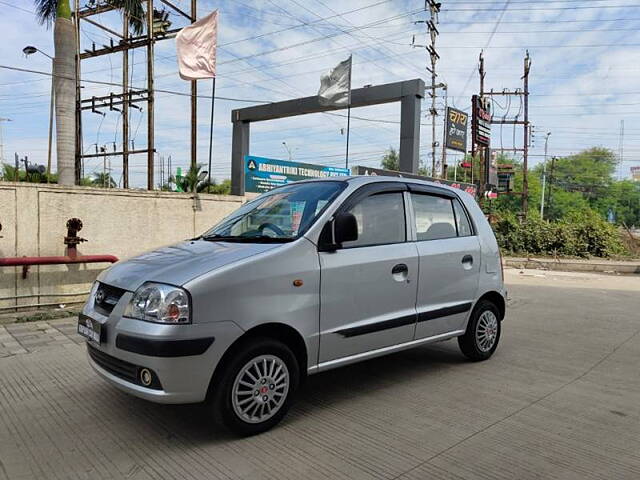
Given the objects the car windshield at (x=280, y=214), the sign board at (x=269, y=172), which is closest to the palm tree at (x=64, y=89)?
the sign board at (x=269, y=172)

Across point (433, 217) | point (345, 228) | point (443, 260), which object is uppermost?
point (433, 217)

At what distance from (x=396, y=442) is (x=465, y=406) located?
2.98 ft

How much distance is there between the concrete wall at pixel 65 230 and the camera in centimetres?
725

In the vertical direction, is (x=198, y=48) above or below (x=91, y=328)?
above

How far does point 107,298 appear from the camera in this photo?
A: 3.43m

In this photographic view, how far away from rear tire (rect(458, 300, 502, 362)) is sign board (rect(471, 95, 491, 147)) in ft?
64.9

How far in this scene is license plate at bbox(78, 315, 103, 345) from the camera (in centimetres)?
334

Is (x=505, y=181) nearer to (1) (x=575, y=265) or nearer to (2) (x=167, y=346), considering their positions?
(1) (x=575, y=265)

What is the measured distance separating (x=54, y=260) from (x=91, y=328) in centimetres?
449

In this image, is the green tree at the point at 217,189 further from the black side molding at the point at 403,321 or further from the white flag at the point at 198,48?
the black side molding at the point at 403,321

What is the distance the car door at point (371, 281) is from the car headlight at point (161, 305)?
1.02m

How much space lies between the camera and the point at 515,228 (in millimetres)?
20797

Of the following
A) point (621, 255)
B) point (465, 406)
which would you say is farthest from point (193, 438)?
point (621, 255)

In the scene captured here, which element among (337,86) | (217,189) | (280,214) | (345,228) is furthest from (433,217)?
(217,189)
